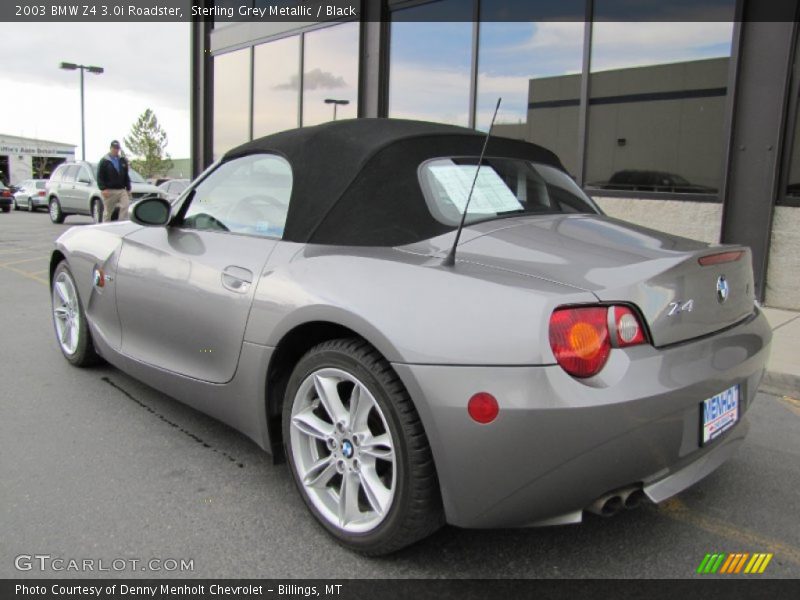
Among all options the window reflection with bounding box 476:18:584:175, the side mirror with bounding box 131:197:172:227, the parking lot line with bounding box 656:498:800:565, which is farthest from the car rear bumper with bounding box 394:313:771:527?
the window reflection with bounding box 476:18:584:175

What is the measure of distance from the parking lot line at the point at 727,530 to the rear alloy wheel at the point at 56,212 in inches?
754

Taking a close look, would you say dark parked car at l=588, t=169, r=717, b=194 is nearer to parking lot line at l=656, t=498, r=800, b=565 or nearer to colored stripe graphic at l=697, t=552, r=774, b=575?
parking lot line at l=656, t=498, r=800, b=565

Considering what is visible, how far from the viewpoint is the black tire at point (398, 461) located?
6.84ft

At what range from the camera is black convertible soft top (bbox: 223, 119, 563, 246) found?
8.37ft

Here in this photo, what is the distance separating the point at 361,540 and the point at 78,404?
237 cm


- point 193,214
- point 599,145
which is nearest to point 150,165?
point 599,145

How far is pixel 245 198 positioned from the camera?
10.5ft

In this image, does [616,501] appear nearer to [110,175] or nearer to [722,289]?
[722,289]

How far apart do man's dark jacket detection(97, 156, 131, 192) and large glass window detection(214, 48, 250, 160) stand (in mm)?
2850

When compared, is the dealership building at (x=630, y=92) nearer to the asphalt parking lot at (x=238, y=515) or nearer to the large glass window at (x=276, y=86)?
the large glass window at (x=276, y=86)

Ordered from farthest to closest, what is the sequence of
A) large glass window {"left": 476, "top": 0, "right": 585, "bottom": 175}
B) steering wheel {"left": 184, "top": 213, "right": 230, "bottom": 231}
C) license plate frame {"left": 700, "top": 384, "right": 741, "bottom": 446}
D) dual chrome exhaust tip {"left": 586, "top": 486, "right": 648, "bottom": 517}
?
large glass window {"left": 476, "top": 0, "right": 585, "bottom": 175}
steering wheel {"left": 184, "top": 213, "right": 230, "bottom": 231}
license plate frame {"left": 700, "top": 384, "right": 741, "bottom": 446}
dual chrome exhaust tip {"left": 586, "top": 486, "right": 648, "bottom": 517}

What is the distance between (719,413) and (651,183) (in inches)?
256

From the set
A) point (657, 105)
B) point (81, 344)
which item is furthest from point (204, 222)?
point (657, 105)

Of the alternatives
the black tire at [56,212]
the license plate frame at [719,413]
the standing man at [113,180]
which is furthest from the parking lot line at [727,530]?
the black tire at [56,212]
